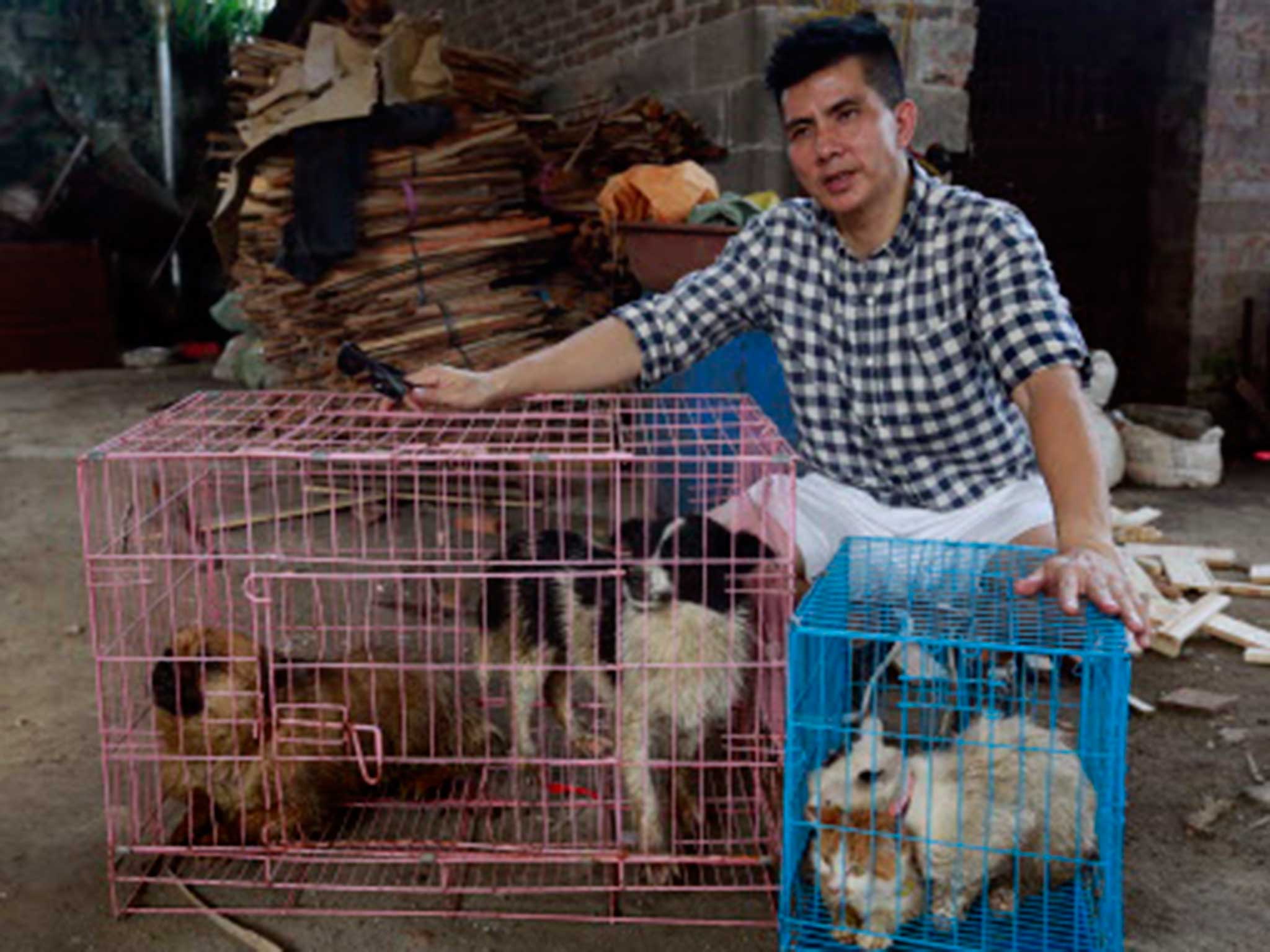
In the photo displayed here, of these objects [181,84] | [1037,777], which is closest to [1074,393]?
[1037,777]

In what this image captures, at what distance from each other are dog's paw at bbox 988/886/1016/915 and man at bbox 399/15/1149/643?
76cm

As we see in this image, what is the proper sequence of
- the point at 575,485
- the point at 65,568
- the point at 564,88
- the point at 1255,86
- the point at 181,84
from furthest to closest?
the point at 181,84
the point at 564,88
the point at 1255,86
the point at 575,485
the point at 65,568

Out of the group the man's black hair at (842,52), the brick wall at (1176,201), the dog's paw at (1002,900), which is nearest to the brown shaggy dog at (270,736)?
the dog's paw at (1002,900)

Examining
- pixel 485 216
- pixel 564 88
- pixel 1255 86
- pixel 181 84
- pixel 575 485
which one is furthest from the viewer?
pixel 181 84

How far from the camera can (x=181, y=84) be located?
1386cm

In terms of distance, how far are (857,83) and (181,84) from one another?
13199mm

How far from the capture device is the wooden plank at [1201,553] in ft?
16.5

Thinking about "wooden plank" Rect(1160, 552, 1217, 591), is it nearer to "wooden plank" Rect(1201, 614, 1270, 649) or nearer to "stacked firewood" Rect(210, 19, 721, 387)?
"wooden plank" Rect(1201, 614, 1270, 649)

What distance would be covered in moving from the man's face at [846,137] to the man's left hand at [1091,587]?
109 cm

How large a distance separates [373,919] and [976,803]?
4.16 ft

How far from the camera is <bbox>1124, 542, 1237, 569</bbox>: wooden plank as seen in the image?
16.5 ft

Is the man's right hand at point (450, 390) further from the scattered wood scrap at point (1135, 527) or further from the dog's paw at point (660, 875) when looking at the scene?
the scattered wood scrap at point (1135, 527)

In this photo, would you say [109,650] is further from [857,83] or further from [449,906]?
[857,83]

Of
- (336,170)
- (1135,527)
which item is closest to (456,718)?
(1135,527)
